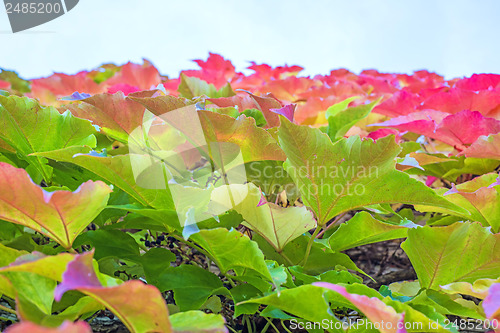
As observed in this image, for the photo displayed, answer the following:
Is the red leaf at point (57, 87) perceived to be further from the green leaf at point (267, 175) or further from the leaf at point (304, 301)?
the leaf at point (304, 301)

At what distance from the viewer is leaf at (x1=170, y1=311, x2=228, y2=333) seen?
0.29 meters

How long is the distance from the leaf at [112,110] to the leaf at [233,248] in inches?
6.6

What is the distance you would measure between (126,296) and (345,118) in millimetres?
426

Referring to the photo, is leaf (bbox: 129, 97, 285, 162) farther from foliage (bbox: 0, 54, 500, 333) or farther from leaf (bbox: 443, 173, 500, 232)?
leaf (bbox: 443, 173, 500, 232)

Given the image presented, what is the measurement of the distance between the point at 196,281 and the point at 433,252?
223mm

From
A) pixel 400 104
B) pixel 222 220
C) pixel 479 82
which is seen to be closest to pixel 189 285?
pixel 222 220

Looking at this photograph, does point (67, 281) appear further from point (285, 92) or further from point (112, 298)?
point (285, 92)

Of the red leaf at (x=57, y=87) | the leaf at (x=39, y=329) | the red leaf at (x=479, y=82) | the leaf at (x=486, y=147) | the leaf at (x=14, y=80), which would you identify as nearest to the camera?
the leaf at (x=39, y=329)

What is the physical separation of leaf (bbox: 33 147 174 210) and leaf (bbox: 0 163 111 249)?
4 centimetres

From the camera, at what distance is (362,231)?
0.44 m

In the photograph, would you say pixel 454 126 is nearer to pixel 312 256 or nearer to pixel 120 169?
pixel 312 256

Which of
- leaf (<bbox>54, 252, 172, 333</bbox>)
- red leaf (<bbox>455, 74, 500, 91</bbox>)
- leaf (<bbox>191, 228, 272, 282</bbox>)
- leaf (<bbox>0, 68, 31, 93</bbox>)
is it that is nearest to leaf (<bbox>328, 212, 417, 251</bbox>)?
leaf (<bbox>191, 228, 272, 282</bbox>)

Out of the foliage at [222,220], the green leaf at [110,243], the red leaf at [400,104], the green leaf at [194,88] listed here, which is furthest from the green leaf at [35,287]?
the red leaf at [400,104]

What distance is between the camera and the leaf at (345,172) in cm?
38
